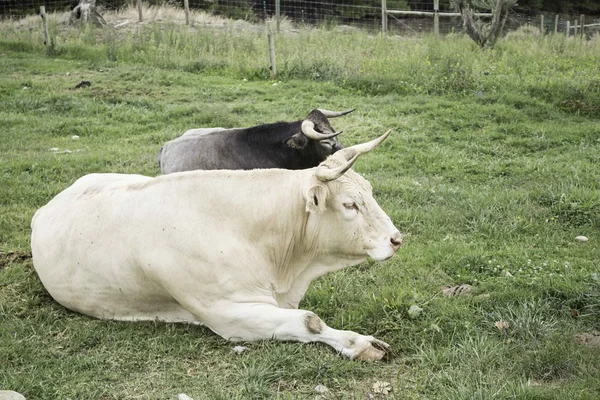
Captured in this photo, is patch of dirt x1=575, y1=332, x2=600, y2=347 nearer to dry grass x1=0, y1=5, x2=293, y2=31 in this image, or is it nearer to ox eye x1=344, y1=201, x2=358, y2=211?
ox eye x1=344, y1=201, x2=358, y2=211

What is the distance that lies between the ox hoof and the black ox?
3.36 m

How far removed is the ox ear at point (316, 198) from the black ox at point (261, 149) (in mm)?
2772

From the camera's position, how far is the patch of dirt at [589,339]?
429 cm

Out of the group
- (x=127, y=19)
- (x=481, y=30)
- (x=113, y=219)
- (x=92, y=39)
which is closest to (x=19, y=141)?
(x=113, y=219)

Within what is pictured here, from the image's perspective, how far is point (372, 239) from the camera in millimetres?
4574

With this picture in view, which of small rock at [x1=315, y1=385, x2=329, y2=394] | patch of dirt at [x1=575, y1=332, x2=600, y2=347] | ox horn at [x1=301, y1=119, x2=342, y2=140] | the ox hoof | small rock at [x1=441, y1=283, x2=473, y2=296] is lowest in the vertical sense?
small rock at [x1=441, y1=283, x2=473, y2=296]

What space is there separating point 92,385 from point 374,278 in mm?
2375

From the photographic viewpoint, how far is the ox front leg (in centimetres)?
420

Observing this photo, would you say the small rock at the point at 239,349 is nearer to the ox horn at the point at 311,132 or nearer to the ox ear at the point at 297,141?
the ox horn at the point at 311,132

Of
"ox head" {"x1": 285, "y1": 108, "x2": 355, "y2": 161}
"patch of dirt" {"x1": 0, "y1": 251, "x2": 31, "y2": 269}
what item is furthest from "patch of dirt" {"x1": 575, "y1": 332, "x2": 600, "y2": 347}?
"patch of dirt" {"x1": 0, "y1": 251, "x2": 31, "y2": 269}

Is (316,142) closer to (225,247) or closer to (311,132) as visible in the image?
(311,132)

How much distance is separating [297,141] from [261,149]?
432 mm

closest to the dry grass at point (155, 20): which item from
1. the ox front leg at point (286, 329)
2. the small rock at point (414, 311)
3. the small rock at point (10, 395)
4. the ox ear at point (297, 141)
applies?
the ox ear at point (297, 141)

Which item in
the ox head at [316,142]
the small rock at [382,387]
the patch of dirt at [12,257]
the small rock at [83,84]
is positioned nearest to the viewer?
the small rock at [382,387]
